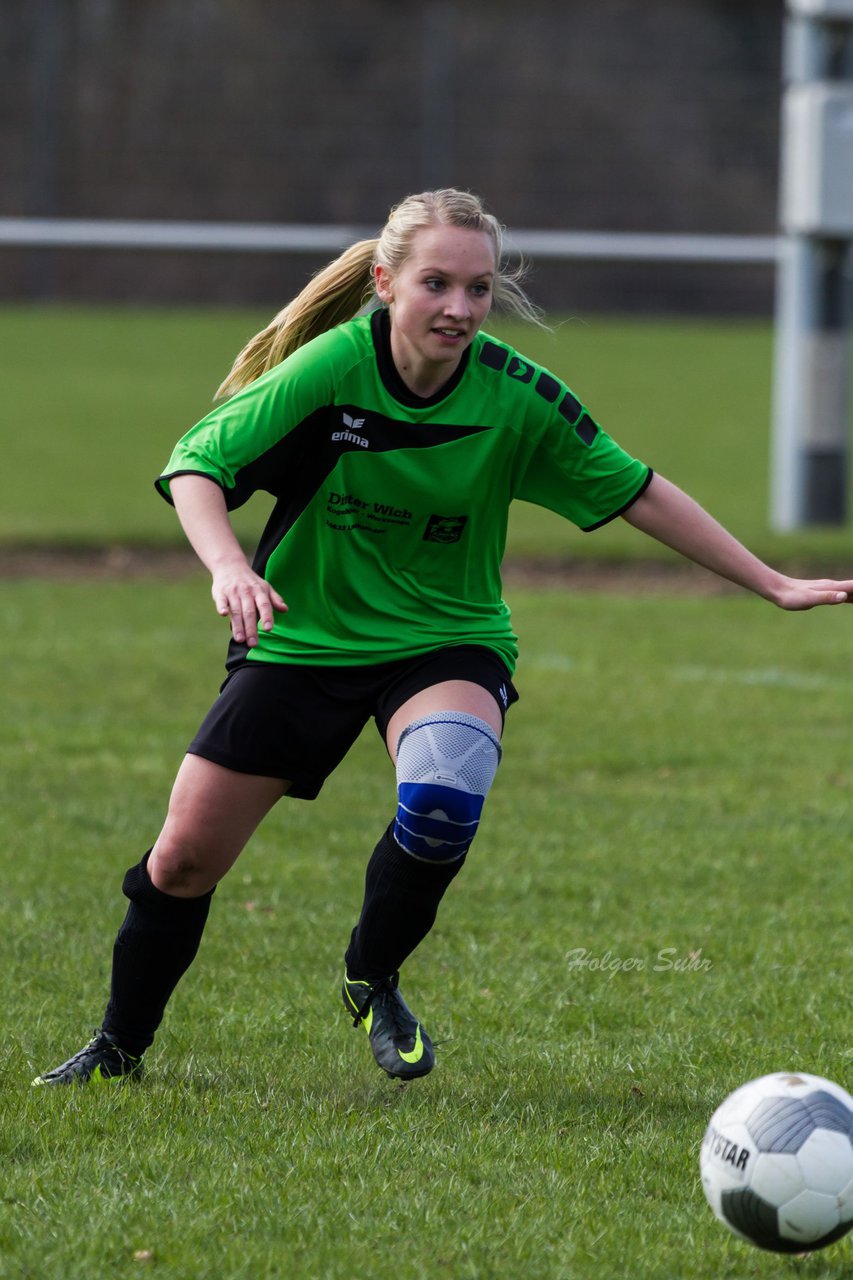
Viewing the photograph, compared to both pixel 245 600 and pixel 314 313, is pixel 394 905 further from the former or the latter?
pixel 314 313

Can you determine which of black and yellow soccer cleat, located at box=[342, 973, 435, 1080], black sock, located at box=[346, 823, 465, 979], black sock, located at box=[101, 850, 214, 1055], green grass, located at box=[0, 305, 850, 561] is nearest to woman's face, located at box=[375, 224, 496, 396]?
black sock, located at box=[346, 823, 465, 979]

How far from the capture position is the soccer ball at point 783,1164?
289 cm

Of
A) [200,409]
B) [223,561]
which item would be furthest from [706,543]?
[200,409]

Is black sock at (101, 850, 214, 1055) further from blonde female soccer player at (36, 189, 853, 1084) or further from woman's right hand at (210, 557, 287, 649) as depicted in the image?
woman's right hand at (210, 557, 287, 649)

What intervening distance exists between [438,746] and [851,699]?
481 cm

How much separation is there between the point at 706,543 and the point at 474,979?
1264 millimetres

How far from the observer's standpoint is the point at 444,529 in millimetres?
Result: 3865

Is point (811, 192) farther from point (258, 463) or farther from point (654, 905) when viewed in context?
point (258, 463)

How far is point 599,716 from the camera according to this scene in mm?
7777

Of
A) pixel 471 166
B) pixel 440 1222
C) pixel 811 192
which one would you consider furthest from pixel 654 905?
pixel 471 166

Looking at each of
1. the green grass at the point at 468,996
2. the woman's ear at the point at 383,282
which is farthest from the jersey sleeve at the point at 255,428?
the green grass at the point at 468,996

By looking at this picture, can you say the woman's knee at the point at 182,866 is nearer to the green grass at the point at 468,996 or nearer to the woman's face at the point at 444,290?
the green grass at the point at 468,996

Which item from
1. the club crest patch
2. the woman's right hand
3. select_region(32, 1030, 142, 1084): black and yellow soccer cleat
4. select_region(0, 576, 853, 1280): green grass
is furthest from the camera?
the club crest patch

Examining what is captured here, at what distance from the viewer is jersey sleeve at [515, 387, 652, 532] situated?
12.9ft
